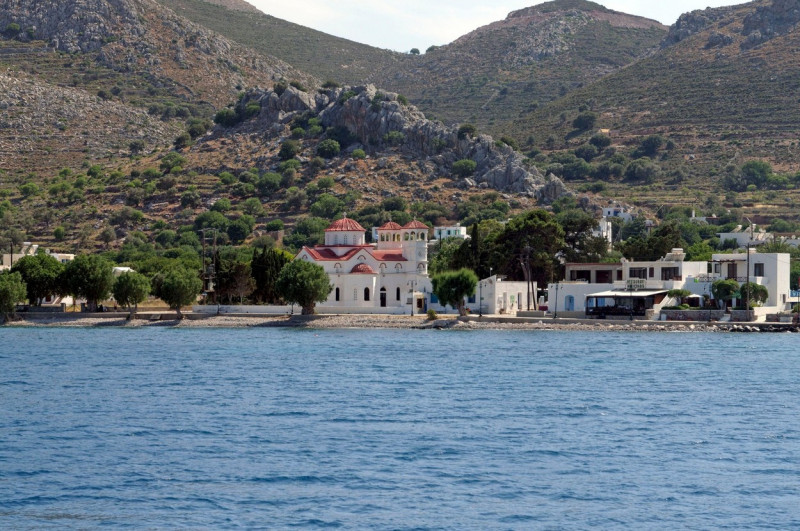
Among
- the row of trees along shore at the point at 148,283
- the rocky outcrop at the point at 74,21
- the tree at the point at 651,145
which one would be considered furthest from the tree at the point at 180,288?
the rocky outcrop at the point at 74,21

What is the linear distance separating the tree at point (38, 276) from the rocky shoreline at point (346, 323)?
245 centimetres

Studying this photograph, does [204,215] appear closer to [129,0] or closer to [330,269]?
[330,269]

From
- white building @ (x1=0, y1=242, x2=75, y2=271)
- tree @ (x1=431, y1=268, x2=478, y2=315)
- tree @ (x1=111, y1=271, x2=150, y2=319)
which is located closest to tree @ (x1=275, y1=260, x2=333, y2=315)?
tree @ (x1=431, y1=268, x2=478, y2=315)

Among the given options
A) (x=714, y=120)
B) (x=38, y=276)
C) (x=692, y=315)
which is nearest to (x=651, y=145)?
(x=714, y=120)

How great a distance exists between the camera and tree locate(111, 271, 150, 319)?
9562cm

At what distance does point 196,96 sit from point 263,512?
171830 mm

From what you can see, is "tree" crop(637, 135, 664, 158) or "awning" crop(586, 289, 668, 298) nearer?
"awning" crop(586, 289, 668, 298)

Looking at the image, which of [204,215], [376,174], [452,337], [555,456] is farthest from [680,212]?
Result: [555,456]

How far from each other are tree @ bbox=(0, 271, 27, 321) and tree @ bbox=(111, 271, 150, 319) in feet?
23.6

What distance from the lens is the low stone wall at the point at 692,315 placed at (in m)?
88.1

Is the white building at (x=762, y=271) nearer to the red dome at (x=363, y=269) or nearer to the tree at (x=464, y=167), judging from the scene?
the red dome at (x=363, y=269)

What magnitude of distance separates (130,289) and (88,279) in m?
3.86

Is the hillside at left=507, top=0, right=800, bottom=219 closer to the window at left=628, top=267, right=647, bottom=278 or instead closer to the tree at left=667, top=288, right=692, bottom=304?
the window at left=628, top=267, right=647, bottom=278

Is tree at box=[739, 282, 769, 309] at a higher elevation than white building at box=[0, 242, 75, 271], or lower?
lower
